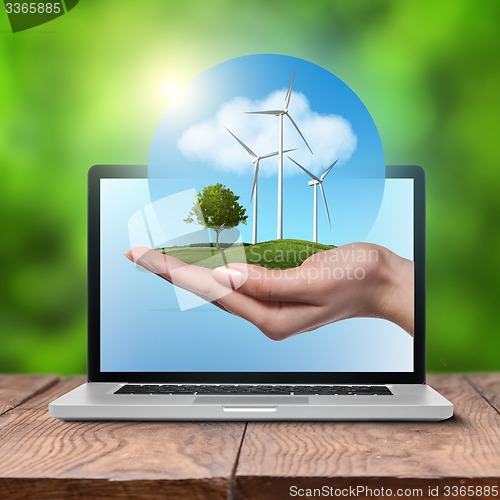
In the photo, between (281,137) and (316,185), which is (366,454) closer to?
(316,185)

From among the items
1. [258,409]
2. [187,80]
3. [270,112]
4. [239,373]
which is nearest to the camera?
[258,409]

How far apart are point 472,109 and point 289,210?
2.08 feet

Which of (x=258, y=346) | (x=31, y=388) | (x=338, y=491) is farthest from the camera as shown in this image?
(x=31, y=388)

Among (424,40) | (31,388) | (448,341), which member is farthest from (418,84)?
(31,388)

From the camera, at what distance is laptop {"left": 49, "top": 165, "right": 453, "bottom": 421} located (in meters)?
1.03

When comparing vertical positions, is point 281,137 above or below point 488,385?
above

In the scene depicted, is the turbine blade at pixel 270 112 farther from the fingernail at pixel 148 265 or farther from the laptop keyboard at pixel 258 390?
the laptop keyboard at pixel 258 390

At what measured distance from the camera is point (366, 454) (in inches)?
29.4

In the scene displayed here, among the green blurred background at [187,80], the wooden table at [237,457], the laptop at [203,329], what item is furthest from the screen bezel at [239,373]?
the green blurred background at [187,80]

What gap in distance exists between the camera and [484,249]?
147 cm

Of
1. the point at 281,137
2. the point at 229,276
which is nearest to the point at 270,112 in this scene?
the point at 281,137

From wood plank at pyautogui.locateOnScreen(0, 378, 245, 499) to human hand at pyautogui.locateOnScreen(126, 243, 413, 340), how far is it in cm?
20

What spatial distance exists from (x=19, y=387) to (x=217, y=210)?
20.0 inches

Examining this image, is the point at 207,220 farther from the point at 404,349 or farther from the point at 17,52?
the point at 17,52
